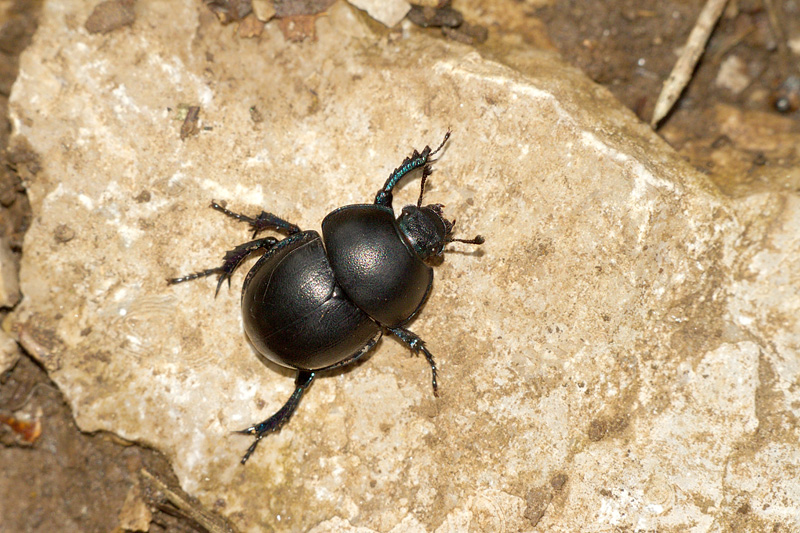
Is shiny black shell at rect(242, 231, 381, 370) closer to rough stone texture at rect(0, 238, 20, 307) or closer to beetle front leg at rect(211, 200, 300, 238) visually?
beetle front leg at rect(211, 200, 300, 238)

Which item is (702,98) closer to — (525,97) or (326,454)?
(525,97)

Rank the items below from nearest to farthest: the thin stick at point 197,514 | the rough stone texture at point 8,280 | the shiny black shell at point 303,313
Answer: the shiny black shell at point 303,313
the thin stick at point 197,514
the rough stone texture at point 8,280

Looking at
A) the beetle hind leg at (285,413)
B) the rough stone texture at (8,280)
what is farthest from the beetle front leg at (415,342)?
the rough stone texture at (8,280)

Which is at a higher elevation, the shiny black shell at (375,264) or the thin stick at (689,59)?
the thin stick at (689,59)

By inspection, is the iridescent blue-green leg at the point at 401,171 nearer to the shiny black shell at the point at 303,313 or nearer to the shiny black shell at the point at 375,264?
the shiny black shell at the point at 375,264

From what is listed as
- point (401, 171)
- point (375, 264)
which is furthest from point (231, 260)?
point (401, 171)

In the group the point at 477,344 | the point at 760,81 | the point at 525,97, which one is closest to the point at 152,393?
the point at 477,344
